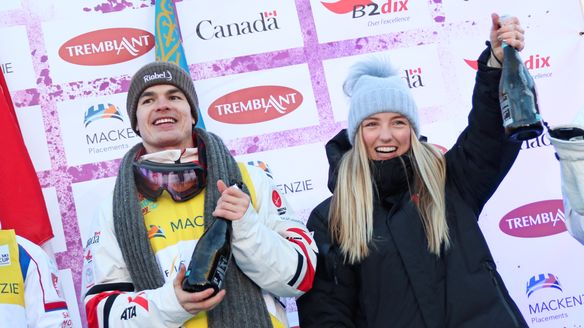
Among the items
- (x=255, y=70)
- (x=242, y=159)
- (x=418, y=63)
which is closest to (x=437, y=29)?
(x=418, y=63)

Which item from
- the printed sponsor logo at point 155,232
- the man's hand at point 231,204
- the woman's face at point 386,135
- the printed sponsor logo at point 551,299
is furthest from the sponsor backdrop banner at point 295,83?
the man's hand at point 231,204

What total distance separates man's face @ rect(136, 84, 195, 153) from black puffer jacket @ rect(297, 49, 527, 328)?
0.60m

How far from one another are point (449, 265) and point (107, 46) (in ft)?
6.35

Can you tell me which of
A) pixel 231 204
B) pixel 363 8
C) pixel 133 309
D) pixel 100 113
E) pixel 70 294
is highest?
pixel 363 8

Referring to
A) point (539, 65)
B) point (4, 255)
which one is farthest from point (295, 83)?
point (4, 255)

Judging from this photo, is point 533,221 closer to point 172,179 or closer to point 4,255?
point 172,179

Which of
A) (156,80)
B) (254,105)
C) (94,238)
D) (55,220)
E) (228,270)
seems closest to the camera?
(228,270)

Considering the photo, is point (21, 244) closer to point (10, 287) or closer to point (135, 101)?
point (10, 287)

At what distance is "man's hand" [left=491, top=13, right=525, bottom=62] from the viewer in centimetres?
207

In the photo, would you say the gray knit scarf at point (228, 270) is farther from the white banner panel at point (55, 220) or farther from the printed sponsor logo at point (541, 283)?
the printed sponsor logo at point (541, 283)

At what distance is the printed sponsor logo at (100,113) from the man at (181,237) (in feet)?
2.67

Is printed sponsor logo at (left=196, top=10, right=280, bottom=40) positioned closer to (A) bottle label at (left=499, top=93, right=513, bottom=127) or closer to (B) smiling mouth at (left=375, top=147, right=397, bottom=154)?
(B) smiling mouth at (left=375, top=147, right=397, bottom=154)

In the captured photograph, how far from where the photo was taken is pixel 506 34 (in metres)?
→ 2.08

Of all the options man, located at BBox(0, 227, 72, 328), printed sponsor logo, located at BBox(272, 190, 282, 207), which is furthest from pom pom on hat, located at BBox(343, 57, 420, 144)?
man, located at BBox(0, 227, 72, 328)
